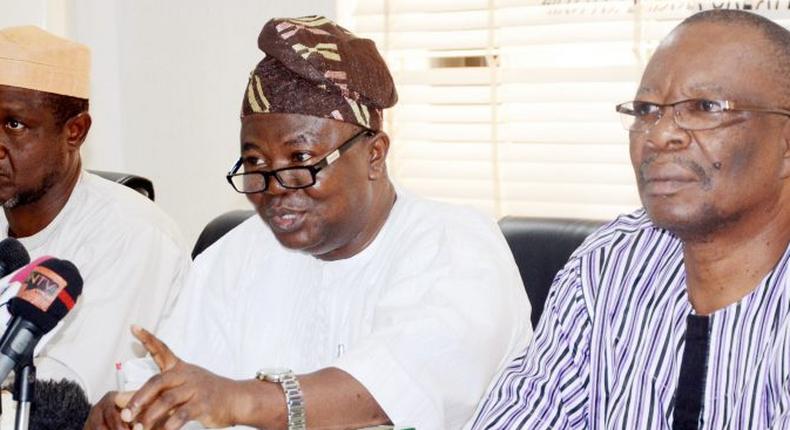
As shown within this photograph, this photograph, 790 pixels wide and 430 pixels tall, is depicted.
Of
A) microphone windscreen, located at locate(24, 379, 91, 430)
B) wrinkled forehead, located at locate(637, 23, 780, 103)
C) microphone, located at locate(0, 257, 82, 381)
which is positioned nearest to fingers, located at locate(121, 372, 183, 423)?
microphone windscreen, located at locate(24, 379, 91, 430)

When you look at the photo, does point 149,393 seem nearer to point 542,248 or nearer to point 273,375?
point 273,375

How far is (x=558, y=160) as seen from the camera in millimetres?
4113

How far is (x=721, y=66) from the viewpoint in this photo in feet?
6.93

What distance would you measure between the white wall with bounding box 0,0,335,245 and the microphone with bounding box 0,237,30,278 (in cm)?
255

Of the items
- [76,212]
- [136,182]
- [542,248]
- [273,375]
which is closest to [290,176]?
[273,375]

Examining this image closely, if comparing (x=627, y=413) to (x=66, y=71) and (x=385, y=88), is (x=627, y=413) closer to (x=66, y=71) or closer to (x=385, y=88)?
(x=385, y=88)

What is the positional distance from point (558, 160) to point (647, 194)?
76.9 inches

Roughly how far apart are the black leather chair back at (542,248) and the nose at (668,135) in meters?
0.89

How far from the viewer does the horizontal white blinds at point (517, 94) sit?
13.0 feet

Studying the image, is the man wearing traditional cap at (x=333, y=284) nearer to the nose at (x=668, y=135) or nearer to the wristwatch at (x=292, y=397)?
the wristwatch at (x=292, y=397)

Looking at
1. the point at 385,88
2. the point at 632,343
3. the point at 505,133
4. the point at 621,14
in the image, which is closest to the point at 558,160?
the point at 505,133

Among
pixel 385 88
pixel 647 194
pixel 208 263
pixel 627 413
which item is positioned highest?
pixel 385 88

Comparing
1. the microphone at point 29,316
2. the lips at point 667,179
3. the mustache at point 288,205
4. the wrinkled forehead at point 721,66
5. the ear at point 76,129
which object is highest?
the wrinkled forehead at point 721,66

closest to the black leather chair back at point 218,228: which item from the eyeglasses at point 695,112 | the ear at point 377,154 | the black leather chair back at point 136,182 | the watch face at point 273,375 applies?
the black leather chair back at point 136,182
